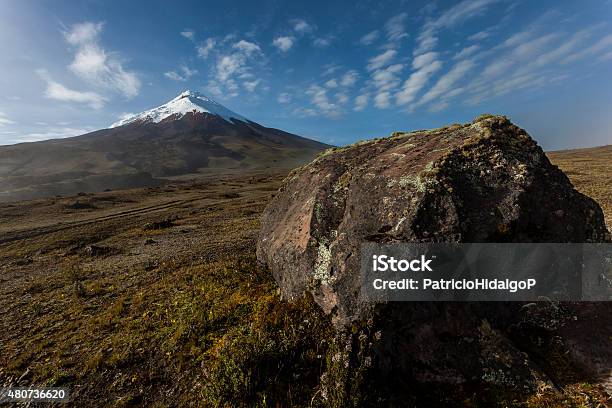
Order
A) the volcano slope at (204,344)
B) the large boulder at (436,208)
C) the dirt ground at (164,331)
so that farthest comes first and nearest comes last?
the large boulder at (436,208) → the dirt ground at (164,331) → the volcano slope at (204,344)

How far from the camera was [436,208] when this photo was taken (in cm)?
898

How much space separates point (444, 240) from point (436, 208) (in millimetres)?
886

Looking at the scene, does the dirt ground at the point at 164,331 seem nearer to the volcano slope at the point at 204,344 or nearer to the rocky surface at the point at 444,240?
the volcano slope at the point at 204,344

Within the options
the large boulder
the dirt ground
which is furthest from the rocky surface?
the dirt ground

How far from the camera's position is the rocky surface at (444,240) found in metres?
7.35

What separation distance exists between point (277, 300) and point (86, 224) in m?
40.4

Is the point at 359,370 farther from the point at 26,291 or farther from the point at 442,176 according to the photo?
the point at 26,291

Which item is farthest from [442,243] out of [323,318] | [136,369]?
[136,369]

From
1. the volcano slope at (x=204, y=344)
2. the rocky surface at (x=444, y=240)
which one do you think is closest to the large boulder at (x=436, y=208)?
the rocky surface at (x=444, y=240)

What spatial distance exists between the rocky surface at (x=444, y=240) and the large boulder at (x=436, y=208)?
0.11 feet

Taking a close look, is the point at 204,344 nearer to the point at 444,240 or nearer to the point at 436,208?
the point at 444,240

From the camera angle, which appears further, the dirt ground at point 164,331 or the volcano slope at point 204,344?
the dirt ground at point 164,331

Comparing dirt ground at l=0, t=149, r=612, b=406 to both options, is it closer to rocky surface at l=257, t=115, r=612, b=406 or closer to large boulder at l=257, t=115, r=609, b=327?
rocky surface at l=257, t=115, r=612, b=406

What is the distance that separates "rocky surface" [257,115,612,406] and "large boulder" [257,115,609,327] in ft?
0.11
